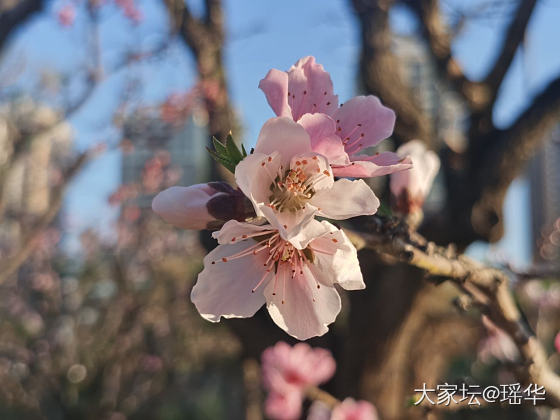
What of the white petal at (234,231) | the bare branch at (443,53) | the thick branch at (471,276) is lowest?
the bare branch at (443,53)

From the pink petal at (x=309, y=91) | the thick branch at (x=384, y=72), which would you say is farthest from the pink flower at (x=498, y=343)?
the thick branch at (x=384, y=72)

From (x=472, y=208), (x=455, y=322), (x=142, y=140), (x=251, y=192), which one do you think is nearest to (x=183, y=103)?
(x=142, y=140)

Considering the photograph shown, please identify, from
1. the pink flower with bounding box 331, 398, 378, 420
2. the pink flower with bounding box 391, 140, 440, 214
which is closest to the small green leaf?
the pink flower with bounding box 391, 140, 440, 214

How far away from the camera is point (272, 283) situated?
66 centimetres

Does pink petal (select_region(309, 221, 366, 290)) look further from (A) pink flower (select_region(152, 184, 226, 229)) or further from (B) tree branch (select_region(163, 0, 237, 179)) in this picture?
(B) tree branch (select_region(163, 0, 237, 179))

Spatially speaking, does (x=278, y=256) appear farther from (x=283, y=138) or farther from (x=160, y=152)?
(x=160, y=152)

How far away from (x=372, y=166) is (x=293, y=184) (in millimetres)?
98

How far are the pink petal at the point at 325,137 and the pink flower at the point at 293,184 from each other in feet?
0.05

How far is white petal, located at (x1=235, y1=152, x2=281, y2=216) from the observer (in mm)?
569

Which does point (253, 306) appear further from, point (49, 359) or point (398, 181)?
point (49, 359)

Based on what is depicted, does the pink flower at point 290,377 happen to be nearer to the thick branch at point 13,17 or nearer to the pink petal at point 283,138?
the pink petal at point 283,138

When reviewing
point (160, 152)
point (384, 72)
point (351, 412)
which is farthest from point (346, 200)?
point (160, 152)

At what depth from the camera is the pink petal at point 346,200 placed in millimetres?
584

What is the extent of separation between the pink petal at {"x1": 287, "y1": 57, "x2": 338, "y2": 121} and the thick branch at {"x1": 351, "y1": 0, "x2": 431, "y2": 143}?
266 cm
